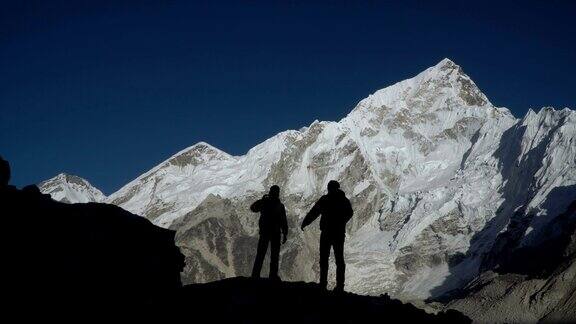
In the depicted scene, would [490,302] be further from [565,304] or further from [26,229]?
[26,229]

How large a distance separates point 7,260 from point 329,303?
8403 mm

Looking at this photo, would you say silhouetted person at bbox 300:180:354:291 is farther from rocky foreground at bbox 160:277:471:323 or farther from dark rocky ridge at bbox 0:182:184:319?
dark rocky ridge at bbox 0:182:184:319

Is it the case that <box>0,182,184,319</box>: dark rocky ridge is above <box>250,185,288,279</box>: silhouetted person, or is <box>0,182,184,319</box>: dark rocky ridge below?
below

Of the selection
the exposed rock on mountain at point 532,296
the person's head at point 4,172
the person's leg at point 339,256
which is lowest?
the person's leg at point 339,256

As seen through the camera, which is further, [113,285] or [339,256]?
[339,256]

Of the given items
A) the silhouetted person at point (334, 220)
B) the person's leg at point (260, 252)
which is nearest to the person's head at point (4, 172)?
the person's leg at point (260, 252)

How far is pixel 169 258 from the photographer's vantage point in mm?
23141

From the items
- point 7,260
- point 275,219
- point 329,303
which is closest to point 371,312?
point 329,303

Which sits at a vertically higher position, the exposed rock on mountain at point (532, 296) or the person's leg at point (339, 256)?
the exposed rock on mountain at point (532, 296)

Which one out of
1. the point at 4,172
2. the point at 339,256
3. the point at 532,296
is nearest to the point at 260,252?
the point at 339,256

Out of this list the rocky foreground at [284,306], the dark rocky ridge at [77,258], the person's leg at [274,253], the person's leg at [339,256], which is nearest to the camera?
the dark rocky ridge at [77,258]

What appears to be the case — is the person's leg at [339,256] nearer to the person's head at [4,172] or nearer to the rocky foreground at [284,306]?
the rocky foreground at [284,306]

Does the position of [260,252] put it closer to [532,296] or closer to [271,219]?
[271,219]

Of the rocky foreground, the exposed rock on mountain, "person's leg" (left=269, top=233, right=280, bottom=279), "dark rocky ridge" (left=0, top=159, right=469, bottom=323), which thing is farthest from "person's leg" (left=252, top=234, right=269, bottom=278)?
the exposed rock on mountain
